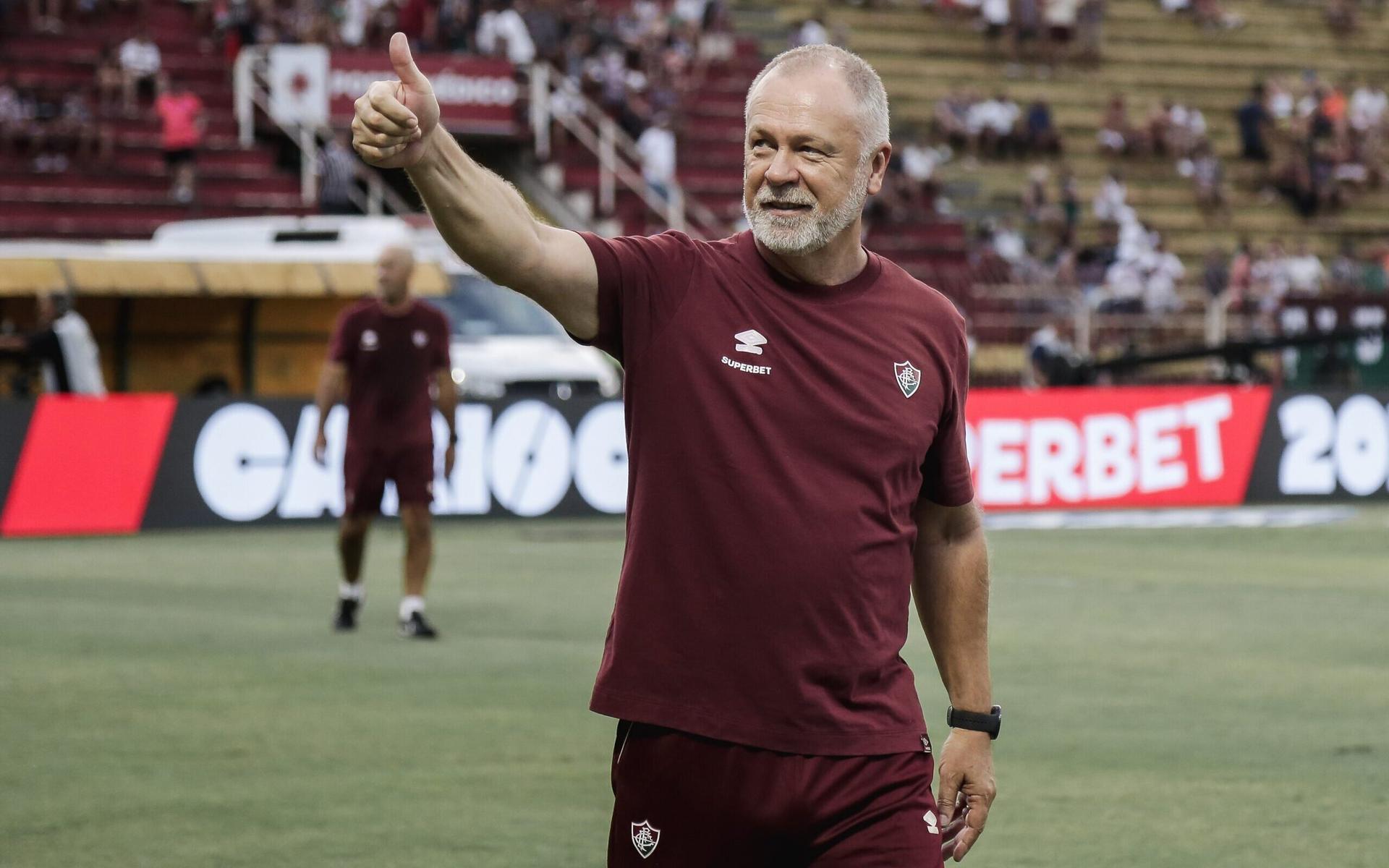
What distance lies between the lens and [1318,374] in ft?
98.5

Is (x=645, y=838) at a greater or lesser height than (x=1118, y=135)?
lesser

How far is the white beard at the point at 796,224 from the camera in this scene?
13.1 feet

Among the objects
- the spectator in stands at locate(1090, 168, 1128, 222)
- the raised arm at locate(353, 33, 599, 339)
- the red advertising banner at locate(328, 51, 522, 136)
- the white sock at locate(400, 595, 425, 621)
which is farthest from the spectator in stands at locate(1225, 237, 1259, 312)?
the raised arm at locate(353, 33, 599, 339)

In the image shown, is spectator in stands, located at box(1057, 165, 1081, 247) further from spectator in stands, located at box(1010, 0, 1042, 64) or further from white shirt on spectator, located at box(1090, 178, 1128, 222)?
spectator in stands, located at box(1010, 0, 1042, 64)

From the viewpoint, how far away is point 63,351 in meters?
21.9

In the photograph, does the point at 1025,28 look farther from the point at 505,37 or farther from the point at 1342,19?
the point at 505,37

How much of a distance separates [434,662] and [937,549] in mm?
7417

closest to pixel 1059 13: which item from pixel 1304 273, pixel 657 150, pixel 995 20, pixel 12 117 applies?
pixel 995 20

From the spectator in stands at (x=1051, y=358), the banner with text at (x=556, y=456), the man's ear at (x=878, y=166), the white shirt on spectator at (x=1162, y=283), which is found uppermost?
the man's ear at (x=878, y=166)

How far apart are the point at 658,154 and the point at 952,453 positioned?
94.3 ft

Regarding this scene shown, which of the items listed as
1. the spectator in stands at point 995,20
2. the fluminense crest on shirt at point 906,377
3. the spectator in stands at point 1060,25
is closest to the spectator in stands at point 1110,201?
the spectator in stands at point 1060,25

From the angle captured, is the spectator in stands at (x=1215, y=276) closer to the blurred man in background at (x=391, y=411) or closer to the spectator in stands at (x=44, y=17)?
the spectator in stands at (x=44, y=17)

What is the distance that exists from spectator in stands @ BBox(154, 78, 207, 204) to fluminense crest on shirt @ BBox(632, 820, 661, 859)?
83.2 feet

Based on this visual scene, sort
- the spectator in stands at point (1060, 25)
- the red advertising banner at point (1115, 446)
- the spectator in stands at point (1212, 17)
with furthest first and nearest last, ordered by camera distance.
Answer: the spectator in stands at point (1212, 17)
the spectator in stands at point (1060, 25)
the red advertising banner at point (1115, 446)
